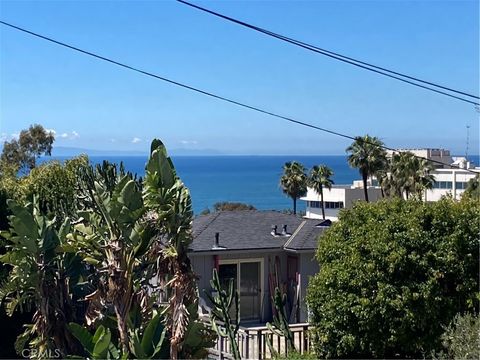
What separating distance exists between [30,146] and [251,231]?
26902mm

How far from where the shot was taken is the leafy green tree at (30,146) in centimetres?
4216

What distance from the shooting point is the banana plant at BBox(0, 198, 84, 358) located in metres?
11.8

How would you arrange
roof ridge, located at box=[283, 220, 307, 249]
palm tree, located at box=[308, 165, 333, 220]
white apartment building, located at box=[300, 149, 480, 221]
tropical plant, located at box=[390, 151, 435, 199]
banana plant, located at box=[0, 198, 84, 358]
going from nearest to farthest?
1. banana plant, located at box=[0, 198, 84, 358]
2. roof ridge, located at box=[283, 220, 307, 249]
3. tropical plant, located at box=[390, 151, 435, 199]
4. palm tree, located at box=[308, 165, 333, 220]
5. white apartment building, located at box=[300, 149, 480, 221]

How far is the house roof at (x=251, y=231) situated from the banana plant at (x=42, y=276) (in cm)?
689

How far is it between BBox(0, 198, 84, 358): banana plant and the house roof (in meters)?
6.89

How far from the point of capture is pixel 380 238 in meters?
13.0

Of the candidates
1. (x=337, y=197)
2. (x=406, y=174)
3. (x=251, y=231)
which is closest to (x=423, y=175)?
(x=406, y=174)

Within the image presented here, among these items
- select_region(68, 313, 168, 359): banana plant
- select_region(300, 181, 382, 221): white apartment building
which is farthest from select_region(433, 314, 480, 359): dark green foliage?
select_region(300, 181, 382, 221): white apartment building

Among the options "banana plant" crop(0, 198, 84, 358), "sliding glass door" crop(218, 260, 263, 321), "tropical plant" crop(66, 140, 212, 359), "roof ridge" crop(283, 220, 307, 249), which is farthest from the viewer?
"roof ridge" crop(283, 220, 307, 249)

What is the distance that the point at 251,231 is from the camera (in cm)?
2095

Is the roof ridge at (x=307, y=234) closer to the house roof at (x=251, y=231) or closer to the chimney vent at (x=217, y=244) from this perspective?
the house roof at (x=251, y=231)

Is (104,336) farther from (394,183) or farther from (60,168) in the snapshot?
(394,183)

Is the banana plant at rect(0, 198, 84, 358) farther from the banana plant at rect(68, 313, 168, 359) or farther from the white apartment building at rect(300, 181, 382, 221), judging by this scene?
the white apartment building at rect(300, 181, 382, 221)

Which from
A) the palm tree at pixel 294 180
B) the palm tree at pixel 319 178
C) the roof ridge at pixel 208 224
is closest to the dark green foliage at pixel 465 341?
the roof ridge at pixel 208 224
